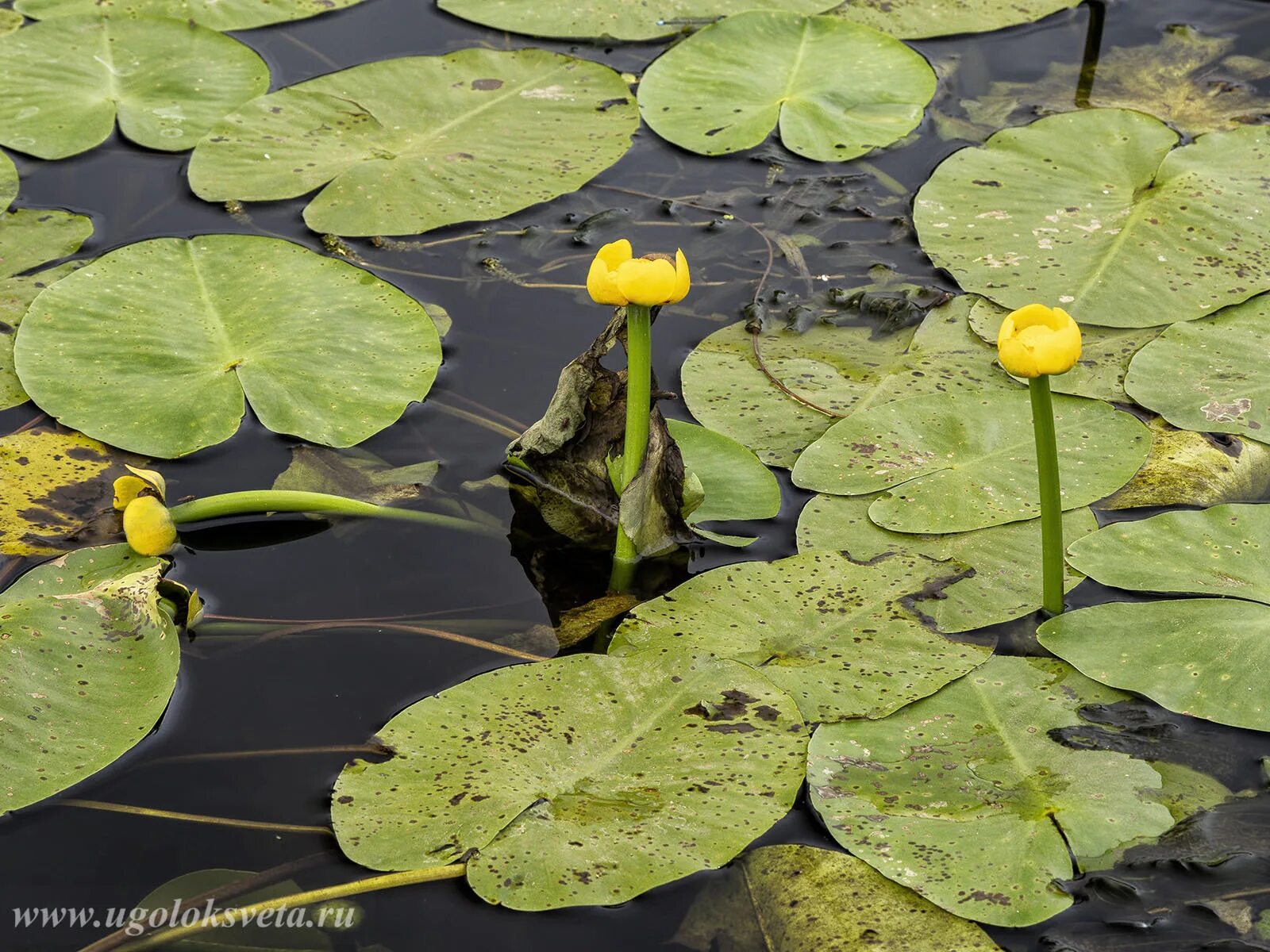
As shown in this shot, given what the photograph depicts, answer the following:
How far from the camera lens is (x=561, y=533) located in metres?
2.47

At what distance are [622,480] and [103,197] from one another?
1.97 m

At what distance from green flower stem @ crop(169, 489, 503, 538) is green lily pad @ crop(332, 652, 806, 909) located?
0.48 metres

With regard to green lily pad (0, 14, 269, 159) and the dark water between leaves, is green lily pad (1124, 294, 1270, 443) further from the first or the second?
green lily pad (0, 14, 269, 159)

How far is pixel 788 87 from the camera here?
3.56m

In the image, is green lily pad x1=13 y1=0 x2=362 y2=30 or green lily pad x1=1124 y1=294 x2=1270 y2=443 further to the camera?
green lily pad x1=13 y1=0 x2=362 y2=30

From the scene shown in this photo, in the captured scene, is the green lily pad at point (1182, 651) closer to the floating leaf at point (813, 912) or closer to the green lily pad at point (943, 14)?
the floating leaf at point (813, 912)

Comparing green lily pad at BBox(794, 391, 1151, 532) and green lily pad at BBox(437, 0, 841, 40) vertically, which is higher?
green lily pad at BBox(437, 0, 841, 40)

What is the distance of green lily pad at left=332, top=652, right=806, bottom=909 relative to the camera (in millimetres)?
1746

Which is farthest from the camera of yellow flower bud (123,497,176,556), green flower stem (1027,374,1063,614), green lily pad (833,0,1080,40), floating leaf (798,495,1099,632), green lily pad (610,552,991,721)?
green lily pad (833,0,1080,40)

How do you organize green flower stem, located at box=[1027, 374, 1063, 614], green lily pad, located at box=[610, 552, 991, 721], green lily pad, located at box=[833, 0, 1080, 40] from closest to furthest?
1. green flower stem, located at box=[1027, 374, 1063, 614]
2. green lily pad, located at box=[610, 552, 991, 721]
3. green lily pad, located at box=[833, 0, 1080, 40]

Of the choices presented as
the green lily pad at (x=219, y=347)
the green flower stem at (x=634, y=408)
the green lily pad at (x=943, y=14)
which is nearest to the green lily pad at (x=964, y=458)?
the green flower stem at (x=634, y=408)

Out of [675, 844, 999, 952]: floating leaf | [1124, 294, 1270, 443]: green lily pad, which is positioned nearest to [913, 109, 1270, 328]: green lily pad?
[1124, 294, 1270, 443]: green lily pad

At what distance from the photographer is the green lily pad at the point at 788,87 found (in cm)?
345

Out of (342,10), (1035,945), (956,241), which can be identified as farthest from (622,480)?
(342,10)
